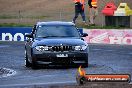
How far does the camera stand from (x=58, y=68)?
25.0m

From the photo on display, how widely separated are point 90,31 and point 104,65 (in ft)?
47.3

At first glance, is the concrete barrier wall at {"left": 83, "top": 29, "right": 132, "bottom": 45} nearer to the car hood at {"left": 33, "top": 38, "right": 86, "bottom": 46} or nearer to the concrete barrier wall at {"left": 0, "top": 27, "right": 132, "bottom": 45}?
the concrete barrier wall at {"left": 0, "top": 27, "right": 132, "bottom": 45}

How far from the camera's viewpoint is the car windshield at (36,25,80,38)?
25766mm

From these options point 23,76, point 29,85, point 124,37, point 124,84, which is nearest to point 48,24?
point 23,76

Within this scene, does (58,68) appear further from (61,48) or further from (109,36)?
(109,36)

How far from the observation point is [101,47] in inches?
1490

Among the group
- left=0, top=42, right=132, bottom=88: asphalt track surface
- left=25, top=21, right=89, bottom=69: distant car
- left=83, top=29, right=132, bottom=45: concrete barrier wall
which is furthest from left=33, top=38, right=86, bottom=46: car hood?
left=83, top=29, right=132, bottom=45: concrete barrier wall

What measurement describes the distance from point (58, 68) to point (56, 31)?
1511 mm

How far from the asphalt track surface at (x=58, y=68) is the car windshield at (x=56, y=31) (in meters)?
1.24

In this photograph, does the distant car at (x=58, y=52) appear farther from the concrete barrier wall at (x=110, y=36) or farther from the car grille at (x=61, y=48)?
the concrete barrier wall at (x=110, y=36)

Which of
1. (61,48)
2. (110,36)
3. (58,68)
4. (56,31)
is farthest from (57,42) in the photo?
(110,36)

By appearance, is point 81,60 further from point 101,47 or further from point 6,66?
point 101,47

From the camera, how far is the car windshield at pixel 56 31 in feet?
84.5

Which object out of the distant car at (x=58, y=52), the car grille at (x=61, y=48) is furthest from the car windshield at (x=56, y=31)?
A: the car grille at (x=61, y=48)
